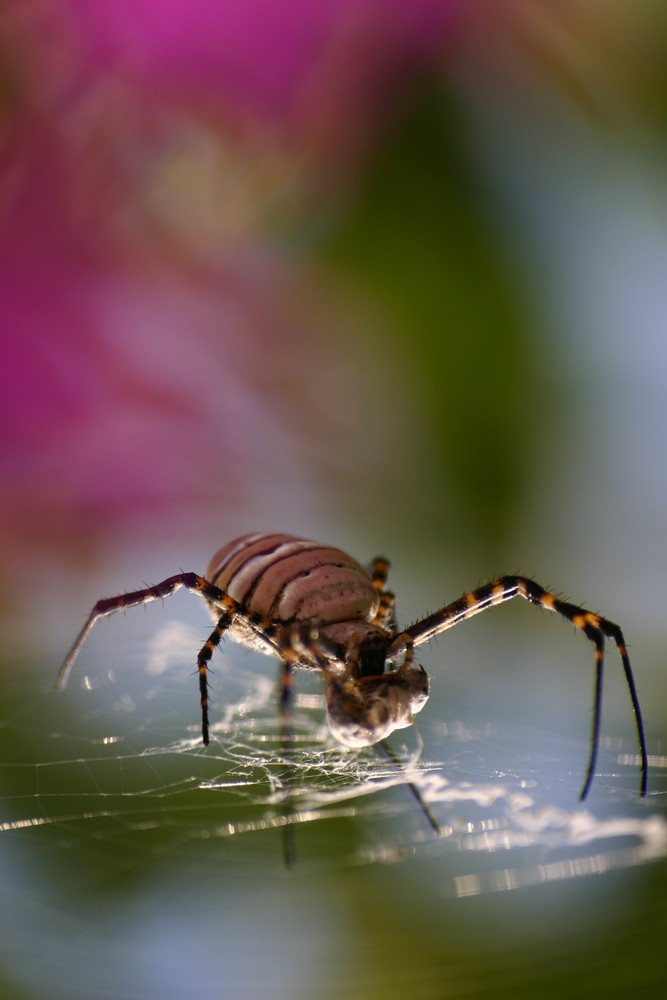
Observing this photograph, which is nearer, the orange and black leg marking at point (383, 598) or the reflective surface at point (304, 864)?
the reflective surface at point (304, 864)

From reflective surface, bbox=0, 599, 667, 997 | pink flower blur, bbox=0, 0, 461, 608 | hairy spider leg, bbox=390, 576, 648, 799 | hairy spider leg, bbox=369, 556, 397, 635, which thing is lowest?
reflective surface, bbox=0, 599, 667, 997

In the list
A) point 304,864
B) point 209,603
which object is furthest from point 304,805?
point 209,603

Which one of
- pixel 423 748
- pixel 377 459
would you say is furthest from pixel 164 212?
pixel 423 748

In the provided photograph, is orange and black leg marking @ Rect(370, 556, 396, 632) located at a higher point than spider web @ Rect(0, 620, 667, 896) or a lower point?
higher

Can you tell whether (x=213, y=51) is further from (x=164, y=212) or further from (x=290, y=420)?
(x=290, y=420)

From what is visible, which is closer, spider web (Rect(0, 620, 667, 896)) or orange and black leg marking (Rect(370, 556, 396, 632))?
spider web (Rect(0, 620, 667, 896))

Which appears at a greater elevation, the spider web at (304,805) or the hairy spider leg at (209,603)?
the hairy spider leg at (209,603)

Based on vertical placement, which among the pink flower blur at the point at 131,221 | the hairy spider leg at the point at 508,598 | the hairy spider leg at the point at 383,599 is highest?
the pink flower blur at the point at 131,221
